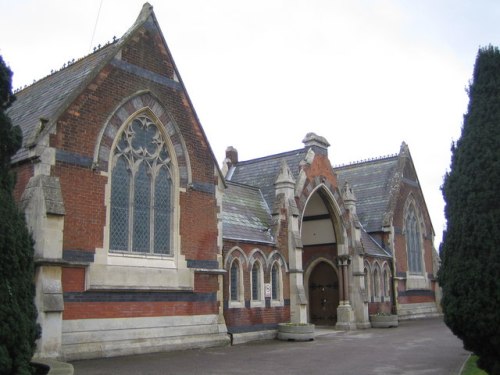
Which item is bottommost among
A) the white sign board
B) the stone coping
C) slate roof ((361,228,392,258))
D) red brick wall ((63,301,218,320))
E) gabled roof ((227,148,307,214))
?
the stone coping

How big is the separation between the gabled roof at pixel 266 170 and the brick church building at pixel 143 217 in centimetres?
17

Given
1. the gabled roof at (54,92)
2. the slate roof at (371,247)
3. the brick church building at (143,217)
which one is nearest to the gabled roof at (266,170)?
the brick church building at (143,217)

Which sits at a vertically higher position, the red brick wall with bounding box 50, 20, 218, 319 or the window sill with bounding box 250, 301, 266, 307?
the red brick wall with bounding box 50, 20, 218, 319

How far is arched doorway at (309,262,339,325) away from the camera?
31.2m

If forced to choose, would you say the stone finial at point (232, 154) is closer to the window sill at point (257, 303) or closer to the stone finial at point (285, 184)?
the stone finial at point (285, 184)

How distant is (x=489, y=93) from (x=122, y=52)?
1128 cm

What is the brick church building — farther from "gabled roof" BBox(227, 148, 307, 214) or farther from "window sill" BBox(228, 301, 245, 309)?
"gabled roof" BBox(227, 148, 307, 214)

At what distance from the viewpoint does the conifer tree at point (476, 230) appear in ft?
37.6

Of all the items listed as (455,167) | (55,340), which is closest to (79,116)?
(55,340)

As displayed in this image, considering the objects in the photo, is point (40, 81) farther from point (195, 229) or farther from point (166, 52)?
point (195, 229)

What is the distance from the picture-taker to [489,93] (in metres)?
12.8

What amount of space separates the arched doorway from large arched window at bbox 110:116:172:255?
1452 cm

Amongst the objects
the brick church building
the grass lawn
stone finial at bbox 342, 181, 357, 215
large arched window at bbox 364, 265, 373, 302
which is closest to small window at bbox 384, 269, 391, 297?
large arched window at bbox 364, 265, 373, 302

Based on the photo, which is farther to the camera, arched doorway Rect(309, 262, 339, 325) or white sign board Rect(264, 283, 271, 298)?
arched doorway Rect(309, 262, 339, 325)
